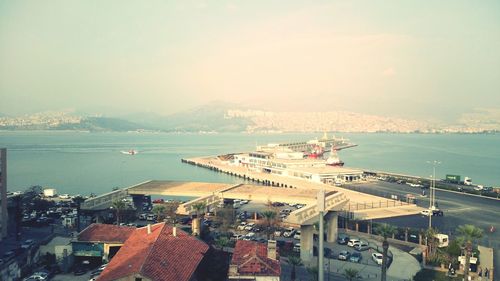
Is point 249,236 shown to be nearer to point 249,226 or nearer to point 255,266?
point 249,226

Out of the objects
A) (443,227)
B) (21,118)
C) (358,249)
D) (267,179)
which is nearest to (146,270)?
(358,249)

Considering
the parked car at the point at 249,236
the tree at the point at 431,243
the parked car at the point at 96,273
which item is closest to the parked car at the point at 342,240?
the tree at the point at 431,243

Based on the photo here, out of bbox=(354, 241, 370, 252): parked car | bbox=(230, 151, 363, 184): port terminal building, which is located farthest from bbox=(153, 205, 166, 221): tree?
bbox=(230, 151, 363, 184): port terminal building

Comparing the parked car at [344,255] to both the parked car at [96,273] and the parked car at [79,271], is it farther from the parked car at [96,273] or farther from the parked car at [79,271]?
the parked car at [79,271]

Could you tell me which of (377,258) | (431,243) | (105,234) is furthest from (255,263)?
(431,243)

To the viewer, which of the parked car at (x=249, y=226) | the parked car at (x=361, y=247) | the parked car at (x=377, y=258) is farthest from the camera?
the parked car at (x=249, y=226)

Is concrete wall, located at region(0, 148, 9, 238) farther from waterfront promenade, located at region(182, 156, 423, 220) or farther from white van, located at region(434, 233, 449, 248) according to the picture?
white van, located at region(434, 233, 449, 248)
